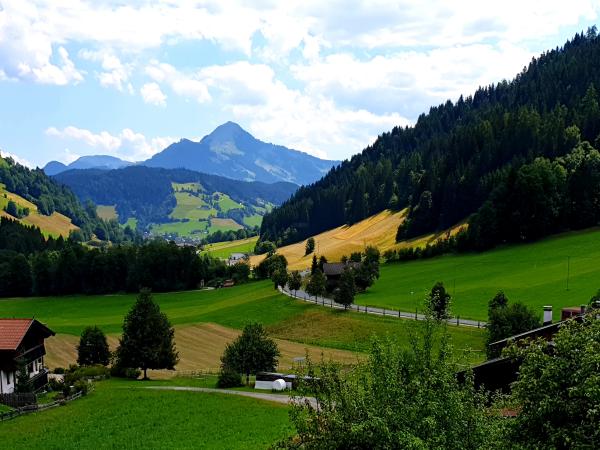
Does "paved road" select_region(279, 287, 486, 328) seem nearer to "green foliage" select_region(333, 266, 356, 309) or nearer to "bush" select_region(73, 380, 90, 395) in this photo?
"green foliage" select_region(333, 266, 356, 309)

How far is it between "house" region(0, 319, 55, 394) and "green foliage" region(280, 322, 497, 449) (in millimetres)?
39641

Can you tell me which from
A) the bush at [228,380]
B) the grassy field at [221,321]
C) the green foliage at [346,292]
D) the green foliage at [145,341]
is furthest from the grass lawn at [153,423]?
the green foliage at [346,292]

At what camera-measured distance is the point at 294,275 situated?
111938mm

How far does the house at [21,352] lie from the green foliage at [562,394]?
44.6 meters

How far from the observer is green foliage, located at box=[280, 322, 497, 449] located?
15344mm

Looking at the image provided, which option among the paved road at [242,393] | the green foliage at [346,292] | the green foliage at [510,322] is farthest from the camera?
the green foliage at [346,292]

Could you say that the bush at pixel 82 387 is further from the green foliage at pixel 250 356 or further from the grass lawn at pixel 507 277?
the grass lawn at pixel 507 277

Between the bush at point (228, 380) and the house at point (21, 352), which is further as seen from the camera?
the bush at point (228, 380)

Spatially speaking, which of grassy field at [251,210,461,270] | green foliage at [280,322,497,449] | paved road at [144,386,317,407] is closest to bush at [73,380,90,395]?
paved road at [144,386,317,407]

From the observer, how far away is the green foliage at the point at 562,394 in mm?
13656

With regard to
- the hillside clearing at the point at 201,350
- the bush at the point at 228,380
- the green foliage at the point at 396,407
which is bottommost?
the hillside clearing at the point at 201,350

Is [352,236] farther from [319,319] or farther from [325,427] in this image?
[325,427]

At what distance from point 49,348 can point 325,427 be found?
7019 centimetres

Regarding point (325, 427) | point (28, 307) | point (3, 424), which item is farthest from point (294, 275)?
point (325, 427)
